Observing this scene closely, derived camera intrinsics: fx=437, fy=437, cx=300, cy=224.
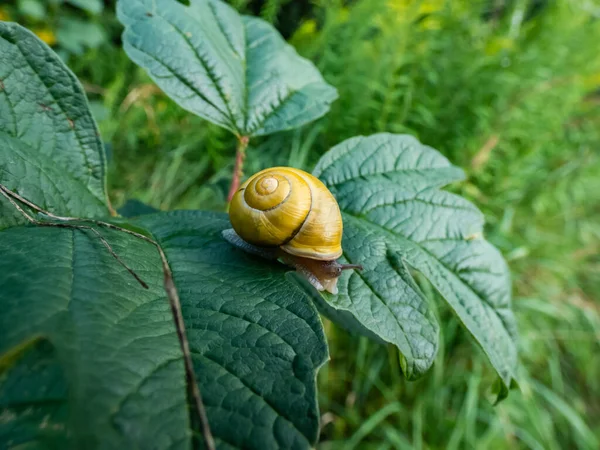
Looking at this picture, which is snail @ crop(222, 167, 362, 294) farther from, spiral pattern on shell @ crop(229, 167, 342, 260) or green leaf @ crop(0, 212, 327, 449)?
green leaf @ crop(0, 212, 327, 449)

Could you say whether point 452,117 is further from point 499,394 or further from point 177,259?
point 177,259

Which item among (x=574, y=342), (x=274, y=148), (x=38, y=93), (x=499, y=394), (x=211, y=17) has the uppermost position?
(x=211, y=17)

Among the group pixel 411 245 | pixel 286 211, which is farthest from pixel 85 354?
pixel 411 245

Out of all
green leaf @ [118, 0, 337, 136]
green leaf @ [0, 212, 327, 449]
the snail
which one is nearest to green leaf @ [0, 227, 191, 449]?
green leaf @ [0, 212, 327, 449]

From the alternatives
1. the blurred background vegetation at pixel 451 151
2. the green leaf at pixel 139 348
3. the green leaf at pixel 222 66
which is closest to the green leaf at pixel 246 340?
the green leaf at pixel 139 348

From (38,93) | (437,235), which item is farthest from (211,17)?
(437,235)
